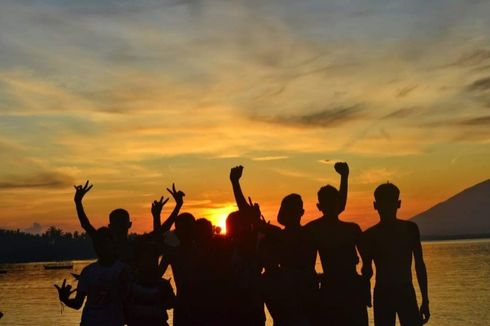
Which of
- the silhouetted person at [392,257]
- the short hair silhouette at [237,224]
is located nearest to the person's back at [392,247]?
the silhouetted person at [392,257]

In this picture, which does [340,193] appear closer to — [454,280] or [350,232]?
[350,232]

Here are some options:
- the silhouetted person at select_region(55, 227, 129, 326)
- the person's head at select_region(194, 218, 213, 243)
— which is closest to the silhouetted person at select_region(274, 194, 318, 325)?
the person's head at select_region(194, 218, 213, 243)

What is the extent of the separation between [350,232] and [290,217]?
0.84 meters

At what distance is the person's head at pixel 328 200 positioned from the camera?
25.0ft

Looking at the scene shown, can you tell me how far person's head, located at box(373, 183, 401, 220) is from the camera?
310 inches

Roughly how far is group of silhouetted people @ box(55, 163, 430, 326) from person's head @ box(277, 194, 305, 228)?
0.04 feet

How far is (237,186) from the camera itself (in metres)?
7.39

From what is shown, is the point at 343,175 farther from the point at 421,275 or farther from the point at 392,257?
the point at 421,275

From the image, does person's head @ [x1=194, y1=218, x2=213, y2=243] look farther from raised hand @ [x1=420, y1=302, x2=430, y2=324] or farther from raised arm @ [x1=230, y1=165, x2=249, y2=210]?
raised hand @ [x1=420, y1=302, x2=430, y2=324]

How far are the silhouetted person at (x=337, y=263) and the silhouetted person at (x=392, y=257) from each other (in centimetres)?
36

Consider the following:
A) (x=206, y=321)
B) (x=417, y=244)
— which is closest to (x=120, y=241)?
(x=206, y=321)

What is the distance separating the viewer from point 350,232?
25.2 ft

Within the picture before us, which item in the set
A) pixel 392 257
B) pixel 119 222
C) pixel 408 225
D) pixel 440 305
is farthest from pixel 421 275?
pixel 440 305

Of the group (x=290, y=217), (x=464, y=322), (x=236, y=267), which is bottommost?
(x=464, y=322)
